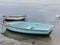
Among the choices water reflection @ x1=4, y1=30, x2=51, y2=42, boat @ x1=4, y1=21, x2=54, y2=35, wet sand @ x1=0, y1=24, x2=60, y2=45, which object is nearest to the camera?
wet sand @ x1=0, y1=24, x2=60, y2=45

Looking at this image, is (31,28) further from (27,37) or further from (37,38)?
(37,38)

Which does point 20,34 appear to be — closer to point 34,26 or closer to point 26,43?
point 34,26

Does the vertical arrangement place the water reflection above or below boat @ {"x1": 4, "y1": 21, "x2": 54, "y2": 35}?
below

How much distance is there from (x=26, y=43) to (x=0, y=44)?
11.5ft

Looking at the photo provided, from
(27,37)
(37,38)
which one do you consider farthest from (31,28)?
(37,38)

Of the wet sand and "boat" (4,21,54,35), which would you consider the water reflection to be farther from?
"boat" (4,21,54,35)

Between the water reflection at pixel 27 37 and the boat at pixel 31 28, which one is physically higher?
the boat at pixel 31 28

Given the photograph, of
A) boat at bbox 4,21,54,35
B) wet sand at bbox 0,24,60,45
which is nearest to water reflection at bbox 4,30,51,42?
wet sand at bbox 0,24,60,45

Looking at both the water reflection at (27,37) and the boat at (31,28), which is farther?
the boat at (31,28)

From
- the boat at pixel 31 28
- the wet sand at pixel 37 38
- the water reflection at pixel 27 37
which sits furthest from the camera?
the boat at pixel 31 28

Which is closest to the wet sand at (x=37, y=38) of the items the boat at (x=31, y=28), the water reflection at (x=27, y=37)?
the water reflection at (x=27, y=37)

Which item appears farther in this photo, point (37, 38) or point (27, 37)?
point (27, 37)

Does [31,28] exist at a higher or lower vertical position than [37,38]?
higher

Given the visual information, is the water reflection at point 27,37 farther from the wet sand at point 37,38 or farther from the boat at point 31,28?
the boat at point 31,28
